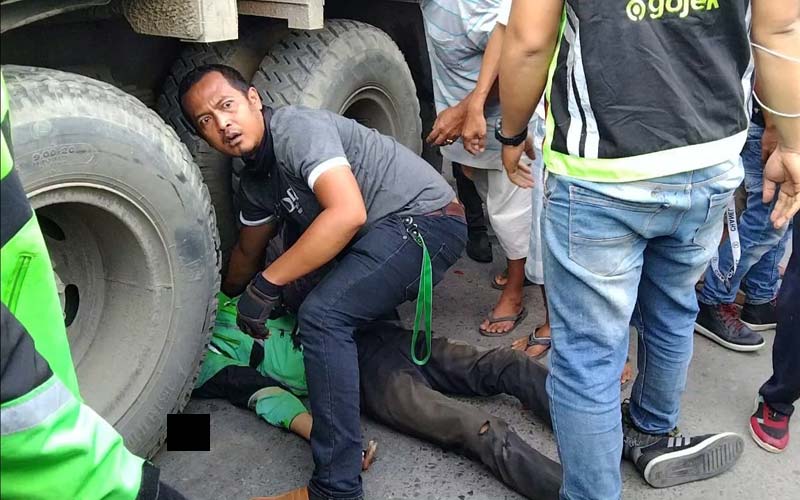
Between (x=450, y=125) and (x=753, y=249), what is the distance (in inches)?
49.8

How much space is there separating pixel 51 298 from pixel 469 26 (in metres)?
2.09

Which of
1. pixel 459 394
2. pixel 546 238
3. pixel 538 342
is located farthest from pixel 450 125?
pixel 546 238

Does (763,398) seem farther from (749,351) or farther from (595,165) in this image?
(595,165)

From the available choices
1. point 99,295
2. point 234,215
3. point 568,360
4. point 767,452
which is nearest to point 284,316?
point 234,215

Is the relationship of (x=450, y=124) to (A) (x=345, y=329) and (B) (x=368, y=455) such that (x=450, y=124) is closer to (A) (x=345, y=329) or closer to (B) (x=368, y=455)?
(A) (x=345, y=329)

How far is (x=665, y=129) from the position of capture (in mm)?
1664

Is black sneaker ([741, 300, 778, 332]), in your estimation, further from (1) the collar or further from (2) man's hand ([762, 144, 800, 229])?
(1) the collar

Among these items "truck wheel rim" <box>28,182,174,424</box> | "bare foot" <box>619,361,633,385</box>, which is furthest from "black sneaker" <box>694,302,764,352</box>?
"truck wheel rim" <box>28,182,174,424</box>

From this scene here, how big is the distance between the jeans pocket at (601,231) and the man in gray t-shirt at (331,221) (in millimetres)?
674

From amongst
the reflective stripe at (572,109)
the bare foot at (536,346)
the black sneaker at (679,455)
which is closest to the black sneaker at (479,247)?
the bare foot at (536,346)

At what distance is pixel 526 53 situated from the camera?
1.74 metres

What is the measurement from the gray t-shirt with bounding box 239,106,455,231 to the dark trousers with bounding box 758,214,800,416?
41.6 inches

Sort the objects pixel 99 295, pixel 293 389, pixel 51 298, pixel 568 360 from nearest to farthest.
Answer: pixel 51 298 → pixel 568 360 → pixel 99 295 → pixel 293 389

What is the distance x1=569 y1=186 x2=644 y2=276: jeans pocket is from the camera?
1.73 metres
